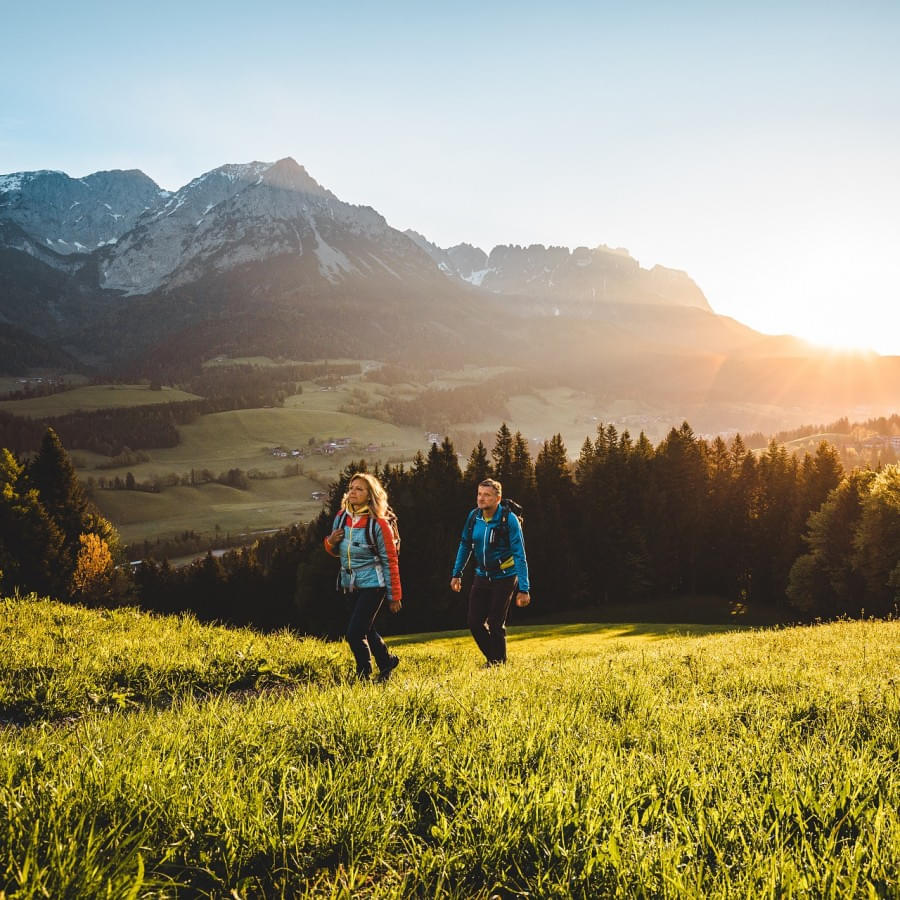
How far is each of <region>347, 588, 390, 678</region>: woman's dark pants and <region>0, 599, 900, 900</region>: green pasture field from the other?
10.1ft

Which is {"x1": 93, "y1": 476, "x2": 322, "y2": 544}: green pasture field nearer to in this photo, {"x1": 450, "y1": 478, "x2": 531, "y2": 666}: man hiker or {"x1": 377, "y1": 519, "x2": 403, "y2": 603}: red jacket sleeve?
{"x1": 450, "y1": 478, "x2": 531, "y2": 666}: man hiker

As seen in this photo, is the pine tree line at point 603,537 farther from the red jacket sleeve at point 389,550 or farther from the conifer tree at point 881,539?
the red jacket sleeve at point 389,550

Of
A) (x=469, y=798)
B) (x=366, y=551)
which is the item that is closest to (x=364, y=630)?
(x=366, y=551)

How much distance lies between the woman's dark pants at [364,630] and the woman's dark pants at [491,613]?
1.90 metres

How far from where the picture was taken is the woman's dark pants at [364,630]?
891cm

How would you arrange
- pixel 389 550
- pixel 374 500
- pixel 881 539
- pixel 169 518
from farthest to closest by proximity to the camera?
pixel 169 518 < pixel 881 539 < pixel 374 500 < pixel 389 550

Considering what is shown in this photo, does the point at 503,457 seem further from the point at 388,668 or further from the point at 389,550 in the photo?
the point at 389,550

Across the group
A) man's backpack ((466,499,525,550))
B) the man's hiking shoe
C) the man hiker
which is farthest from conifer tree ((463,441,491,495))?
the man's hiking shoe

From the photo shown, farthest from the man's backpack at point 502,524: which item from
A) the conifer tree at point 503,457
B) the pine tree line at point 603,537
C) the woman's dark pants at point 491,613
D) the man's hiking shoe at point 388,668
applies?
the conifer tree at point 503,457

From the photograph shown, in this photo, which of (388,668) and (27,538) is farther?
(27,538)

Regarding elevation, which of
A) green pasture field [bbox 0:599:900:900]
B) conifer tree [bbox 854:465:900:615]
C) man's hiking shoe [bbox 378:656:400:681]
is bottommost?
conifer tree [bbox 854:465:900:615]

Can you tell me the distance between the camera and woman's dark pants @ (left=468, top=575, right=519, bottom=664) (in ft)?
34.5

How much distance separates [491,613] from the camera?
10.6m

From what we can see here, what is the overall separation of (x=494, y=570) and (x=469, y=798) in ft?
23.8
